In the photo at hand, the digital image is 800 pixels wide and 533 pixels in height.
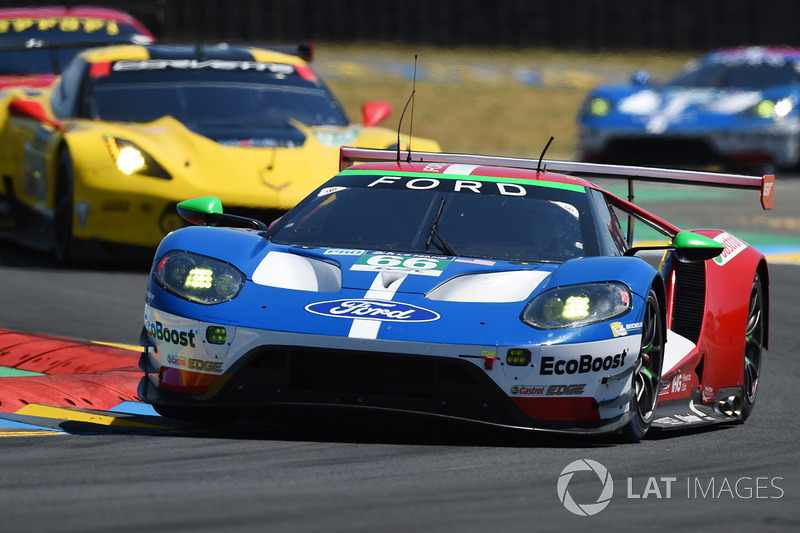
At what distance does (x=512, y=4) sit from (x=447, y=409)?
22.1m

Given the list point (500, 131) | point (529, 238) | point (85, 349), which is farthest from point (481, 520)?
point (500, 131)

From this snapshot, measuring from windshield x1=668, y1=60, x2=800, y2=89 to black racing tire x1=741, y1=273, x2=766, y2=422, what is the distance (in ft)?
32.3

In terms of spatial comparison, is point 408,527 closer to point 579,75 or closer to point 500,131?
point 500,131

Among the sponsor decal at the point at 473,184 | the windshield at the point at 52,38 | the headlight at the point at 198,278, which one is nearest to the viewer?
the headlight at the point at 198,278

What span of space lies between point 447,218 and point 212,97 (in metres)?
4.82

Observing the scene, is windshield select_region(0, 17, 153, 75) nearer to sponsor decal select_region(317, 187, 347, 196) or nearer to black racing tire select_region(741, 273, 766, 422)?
sponsor decal select_region(317, 187, 347, 196)

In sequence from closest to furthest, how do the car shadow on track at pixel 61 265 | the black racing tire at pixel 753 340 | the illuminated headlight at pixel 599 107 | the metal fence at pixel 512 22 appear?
the black racing tire at pixel 753 340 < the car shadow on track at pixel 61 265 < the illuminated headlight at pixel 599 107 < the metal fence at pixel 512 22

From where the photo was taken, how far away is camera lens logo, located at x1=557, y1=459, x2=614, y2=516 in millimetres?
4246

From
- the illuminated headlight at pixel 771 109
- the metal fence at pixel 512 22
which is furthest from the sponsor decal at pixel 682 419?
the metal fence at pixel 512 22

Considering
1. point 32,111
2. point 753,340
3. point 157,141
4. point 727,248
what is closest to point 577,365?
point 727,248

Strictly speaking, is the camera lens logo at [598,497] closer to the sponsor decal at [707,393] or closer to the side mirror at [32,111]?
the sponsor decal at [707,393]

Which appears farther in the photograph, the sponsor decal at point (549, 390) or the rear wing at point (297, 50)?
the rear wing at point (297, 50)

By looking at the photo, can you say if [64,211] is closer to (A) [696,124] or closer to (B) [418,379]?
(B) [418,379]

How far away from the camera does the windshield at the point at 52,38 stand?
41.2ft
